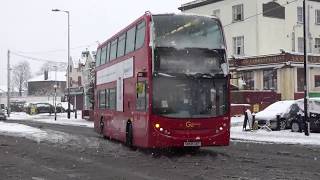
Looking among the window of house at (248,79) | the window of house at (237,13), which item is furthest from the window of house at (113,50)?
the window of house at (237,13)

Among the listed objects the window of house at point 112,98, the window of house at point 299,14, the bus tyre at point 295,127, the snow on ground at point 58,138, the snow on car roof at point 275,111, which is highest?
the window of house at point 299,14

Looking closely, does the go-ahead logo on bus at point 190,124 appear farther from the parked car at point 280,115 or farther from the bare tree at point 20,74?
the bare tree at point 20,74

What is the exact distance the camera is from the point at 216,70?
56.1 ft

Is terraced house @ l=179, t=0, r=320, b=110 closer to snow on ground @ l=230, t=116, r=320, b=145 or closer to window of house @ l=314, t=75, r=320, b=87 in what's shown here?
window of house @ l=314, t=75, r=320, b=87

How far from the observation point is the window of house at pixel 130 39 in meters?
19.1

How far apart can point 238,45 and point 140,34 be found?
3739cm

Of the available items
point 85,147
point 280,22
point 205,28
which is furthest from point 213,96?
point 280,22

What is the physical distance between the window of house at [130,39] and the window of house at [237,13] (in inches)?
1380

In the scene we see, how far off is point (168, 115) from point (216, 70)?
1.92 meters

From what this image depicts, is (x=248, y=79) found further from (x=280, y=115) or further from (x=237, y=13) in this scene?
(x=280, y=115)

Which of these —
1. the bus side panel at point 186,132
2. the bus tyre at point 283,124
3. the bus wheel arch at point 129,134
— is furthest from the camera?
the bus tyre at point 283,124

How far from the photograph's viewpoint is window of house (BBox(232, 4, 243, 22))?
53750 mm

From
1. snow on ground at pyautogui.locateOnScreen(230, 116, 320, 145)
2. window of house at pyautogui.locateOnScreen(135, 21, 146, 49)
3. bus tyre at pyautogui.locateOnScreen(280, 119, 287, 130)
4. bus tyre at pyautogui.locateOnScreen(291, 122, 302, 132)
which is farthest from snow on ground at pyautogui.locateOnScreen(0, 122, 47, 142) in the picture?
bus tyre at pyautogui.locateOnScreen(291, 122, 302, 132)

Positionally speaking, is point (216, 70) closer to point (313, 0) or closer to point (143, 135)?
point (143, 135)
